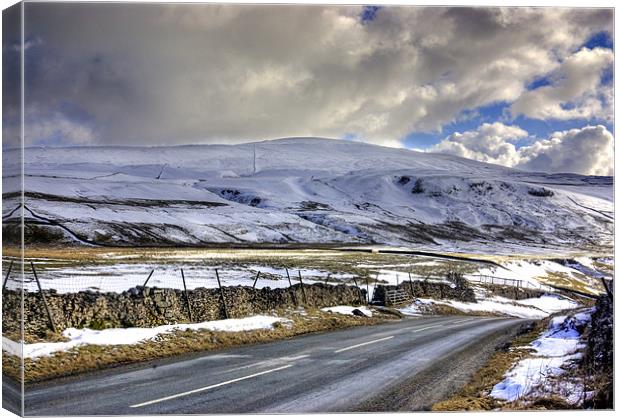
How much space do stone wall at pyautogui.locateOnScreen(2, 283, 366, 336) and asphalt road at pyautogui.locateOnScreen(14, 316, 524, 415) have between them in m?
2.12

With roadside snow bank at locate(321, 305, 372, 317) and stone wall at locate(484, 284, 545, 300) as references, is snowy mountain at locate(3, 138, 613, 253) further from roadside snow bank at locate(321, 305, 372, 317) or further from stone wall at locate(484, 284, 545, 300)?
roadside snow bank at locate(321, 305, 372, 317)

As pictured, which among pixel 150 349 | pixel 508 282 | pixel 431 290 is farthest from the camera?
pixel 431 290

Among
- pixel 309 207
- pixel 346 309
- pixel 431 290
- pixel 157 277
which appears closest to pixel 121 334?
pixel 346 309

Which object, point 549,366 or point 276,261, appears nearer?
point 549,366

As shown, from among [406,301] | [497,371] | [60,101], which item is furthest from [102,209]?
[497,371]

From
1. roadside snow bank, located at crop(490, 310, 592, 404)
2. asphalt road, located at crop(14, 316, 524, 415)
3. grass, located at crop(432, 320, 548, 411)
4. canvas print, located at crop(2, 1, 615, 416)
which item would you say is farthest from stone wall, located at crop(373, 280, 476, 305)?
roadside snow bank, located at crop(490, 310, 592, 404)

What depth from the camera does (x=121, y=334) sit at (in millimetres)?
13922

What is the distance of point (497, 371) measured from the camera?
12.1 meters

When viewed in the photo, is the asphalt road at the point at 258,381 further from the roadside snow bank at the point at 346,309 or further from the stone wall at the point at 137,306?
the roadside snow bank at the point at 346,309

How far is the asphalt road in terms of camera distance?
31.6 ft

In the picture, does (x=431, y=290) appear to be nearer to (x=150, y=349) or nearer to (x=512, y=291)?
(x=512, y=291)

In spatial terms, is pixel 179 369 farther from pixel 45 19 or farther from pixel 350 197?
pixel 350 197

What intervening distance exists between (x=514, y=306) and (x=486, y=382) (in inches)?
372

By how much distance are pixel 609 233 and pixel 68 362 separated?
12500 mm
